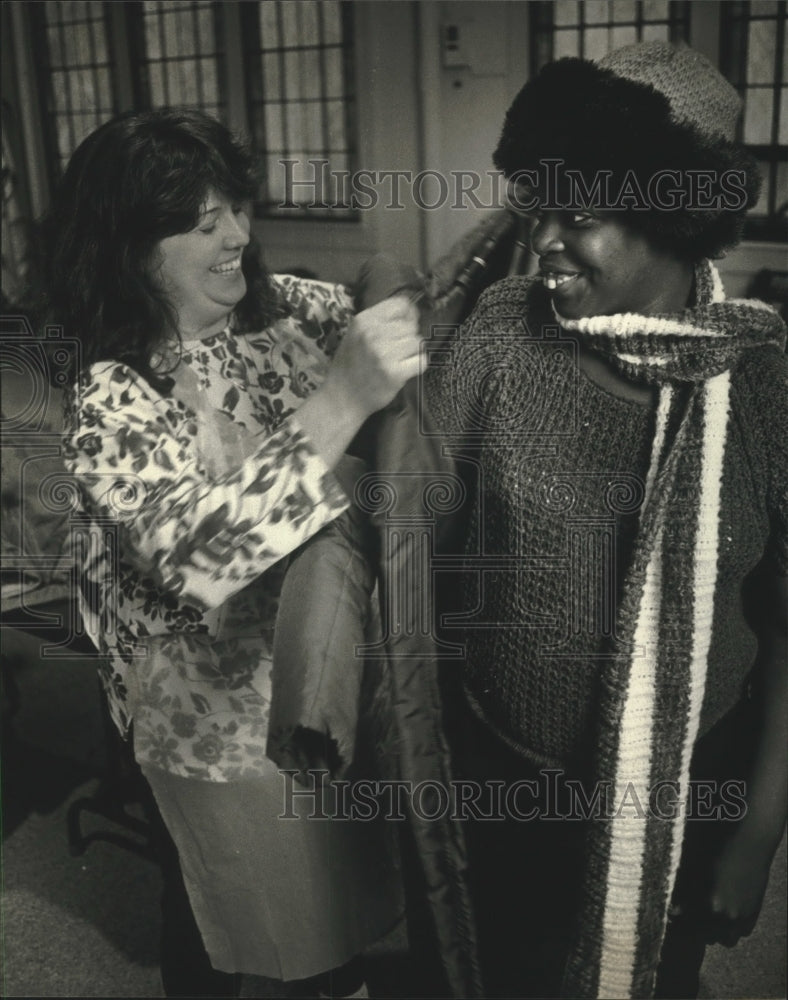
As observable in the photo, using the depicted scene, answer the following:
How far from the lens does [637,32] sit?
1.17 metres

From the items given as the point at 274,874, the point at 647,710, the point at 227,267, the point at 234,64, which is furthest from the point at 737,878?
the point at 234,64

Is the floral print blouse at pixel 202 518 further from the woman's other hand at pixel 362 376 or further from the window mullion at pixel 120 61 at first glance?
the window mullion at pixel 120 61

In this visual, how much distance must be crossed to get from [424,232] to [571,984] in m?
0.87

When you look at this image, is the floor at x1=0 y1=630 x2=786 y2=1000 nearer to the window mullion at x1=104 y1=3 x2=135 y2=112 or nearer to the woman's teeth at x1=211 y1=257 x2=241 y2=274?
the woman's teeth at x1=211 y1=257 x2=241 y2=274

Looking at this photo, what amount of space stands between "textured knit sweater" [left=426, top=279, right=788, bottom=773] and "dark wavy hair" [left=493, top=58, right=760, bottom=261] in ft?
0.40

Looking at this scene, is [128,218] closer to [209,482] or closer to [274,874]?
[209,482]

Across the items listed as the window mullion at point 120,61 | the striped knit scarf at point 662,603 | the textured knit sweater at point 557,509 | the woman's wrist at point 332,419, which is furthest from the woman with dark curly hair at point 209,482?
the window mullion at point 120,61

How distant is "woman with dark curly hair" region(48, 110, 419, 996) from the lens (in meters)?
0.92

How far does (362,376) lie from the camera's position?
897mm

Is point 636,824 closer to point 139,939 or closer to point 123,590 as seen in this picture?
point 123,590

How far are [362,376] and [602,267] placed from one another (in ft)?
0.74

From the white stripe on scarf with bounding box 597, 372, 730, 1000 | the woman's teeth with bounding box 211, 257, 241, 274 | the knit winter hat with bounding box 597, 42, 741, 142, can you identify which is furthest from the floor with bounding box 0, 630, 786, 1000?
the knit winter hat with bounding box 597, 42, 741, 142

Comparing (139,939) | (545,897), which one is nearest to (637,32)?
(545,897)

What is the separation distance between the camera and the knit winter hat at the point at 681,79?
812 mm
